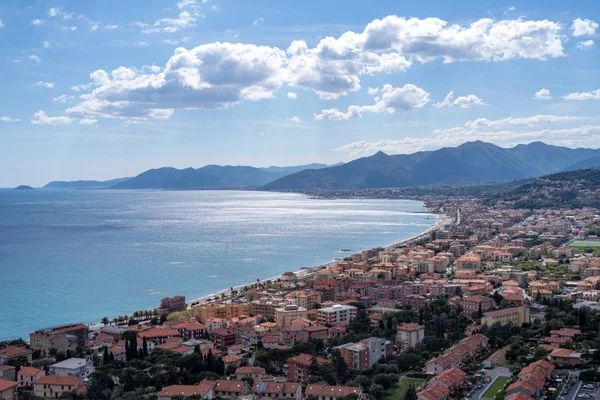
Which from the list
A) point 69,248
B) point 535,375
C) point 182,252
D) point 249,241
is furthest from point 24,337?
point 249,241

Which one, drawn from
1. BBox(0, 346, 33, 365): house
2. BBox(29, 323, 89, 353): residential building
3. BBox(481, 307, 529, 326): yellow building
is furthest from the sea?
BBox(481, 307, 529, 326): yellow building

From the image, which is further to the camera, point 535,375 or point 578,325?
point 578,325

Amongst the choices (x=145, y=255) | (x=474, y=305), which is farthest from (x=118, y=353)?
(x=145, y=255)

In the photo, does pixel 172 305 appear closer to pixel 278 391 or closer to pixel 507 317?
pixel 278 391

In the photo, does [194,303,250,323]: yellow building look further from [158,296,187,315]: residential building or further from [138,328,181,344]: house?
[138,328,181,344]: house

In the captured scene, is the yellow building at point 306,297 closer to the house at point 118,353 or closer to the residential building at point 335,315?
the residential building at point 335,315

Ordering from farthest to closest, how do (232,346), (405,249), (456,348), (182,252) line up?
(182,252) → (405,249) → (232,346) → (456,348)

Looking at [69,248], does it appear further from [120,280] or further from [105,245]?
[120,280]
